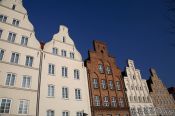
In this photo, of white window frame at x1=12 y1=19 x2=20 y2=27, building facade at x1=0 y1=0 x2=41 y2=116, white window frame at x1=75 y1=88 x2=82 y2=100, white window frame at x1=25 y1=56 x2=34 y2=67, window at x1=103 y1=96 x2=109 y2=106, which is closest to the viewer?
building facade at x1=0 y1=0 x2=41 y2=116

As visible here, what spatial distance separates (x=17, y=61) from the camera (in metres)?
24.3

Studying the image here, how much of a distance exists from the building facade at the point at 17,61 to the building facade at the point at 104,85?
11627 mm

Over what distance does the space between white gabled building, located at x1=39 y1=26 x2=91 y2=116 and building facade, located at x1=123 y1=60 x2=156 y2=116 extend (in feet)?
51.5

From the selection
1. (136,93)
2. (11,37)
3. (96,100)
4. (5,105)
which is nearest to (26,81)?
(5,105)

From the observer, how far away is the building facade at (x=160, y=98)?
155ft

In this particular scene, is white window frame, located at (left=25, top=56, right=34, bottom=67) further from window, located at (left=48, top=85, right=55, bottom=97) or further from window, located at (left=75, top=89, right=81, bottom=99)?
window, located at (left=75, top=89, right=81, bottom=99)

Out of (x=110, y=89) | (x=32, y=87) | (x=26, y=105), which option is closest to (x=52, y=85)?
(x=32, y=87)

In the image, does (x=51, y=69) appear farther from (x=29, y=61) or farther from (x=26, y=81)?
(x=26, y=81)

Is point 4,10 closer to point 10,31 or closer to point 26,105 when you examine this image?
point 10,31

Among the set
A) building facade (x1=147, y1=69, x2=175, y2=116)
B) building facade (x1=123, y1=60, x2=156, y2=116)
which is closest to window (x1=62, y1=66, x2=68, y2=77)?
building facade (x1=123, y1=60, x2=156, y2=116)

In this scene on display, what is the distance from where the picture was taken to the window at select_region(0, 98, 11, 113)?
66.7ft

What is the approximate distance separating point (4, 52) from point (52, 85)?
8662 millimetres

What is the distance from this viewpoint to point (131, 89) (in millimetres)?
42406

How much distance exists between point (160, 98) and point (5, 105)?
44797 millimetres
